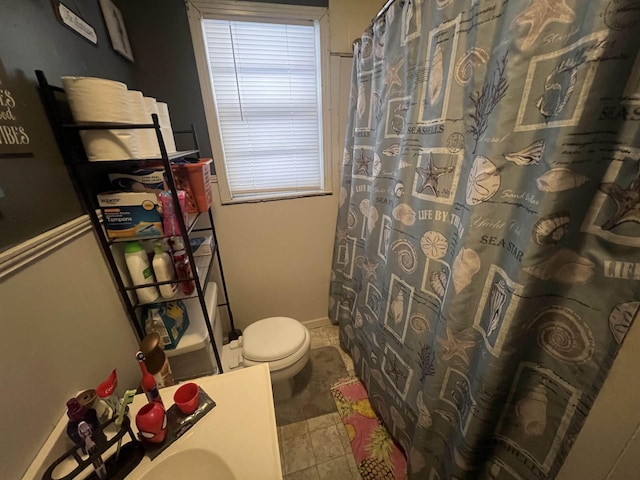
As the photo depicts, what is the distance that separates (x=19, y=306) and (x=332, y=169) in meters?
1.47

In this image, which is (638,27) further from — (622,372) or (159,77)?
(159,77)

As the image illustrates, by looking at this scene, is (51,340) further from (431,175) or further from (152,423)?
(431,175)

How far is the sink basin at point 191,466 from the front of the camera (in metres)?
0.59

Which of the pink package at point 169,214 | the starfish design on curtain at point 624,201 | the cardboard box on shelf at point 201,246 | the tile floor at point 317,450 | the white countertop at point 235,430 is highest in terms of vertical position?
the starfish design on curtain at point 624,201

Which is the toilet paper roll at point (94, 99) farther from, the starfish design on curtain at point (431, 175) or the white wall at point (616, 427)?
the white wall at point (616, 427)

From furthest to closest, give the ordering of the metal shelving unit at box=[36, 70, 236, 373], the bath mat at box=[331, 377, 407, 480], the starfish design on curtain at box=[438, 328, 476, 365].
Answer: the bath mat at box=[331, 377, 407, 480] → the starfish design on curtain at box=[438, 328, 476, 365] → the metal shelving unit at box=[36, 70, 236, 373]

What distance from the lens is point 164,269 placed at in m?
0.91

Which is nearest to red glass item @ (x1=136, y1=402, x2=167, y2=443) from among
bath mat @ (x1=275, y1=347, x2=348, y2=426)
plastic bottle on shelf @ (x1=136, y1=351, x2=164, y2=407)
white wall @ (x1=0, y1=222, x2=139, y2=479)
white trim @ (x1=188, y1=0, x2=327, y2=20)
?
plastic bottle on shelf @ (x1=136, y1=351, x2=164, y2=407)

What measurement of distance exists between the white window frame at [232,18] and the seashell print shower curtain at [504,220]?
0.41 m

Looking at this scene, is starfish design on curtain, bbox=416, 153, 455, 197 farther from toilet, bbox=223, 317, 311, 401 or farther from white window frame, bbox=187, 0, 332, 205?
toilet, bbox=223, 317, 311, 401

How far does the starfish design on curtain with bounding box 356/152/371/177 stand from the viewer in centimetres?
132

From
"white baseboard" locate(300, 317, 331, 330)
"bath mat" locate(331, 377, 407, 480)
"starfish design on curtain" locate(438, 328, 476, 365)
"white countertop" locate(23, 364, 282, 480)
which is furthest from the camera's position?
"white baseboard" locate(300, 317, 331, 330)

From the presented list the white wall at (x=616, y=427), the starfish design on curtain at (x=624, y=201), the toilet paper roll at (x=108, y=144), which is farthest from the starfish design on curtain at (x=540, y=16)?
the toilet paper roll at (x=108, y=144)

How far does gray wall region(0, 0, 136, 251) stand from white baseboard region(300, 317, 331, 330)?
1.59 meters
